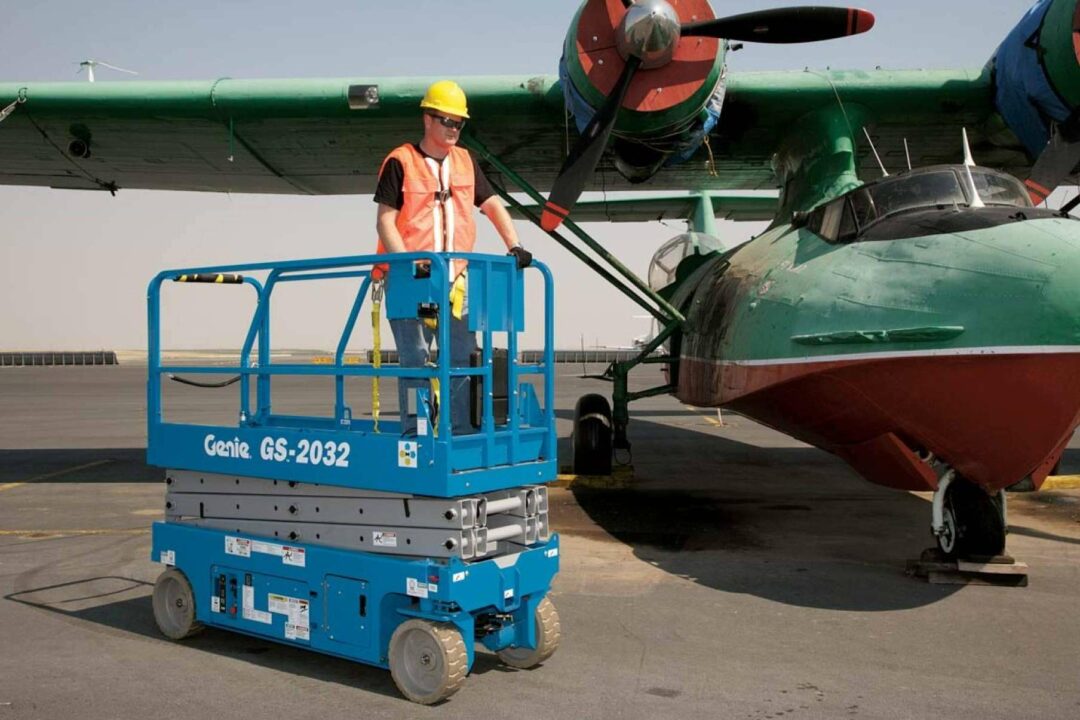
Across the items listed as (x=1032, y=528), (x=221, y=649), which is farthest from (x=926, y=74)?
(x=221, y=649)

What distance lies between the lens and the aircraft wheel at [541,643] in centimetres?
491

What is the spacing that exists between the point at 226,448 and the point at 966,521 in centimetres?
490

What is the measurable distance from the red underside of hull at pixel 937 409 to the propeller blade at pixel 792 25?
3302 mm

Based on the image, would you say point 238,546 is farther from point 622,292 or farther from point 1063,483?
point 1063,483

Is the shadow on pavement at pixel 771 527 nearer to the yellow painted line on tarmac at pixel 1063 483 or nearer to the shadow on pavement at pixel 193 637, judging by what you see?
the yellow painted line on tarmac at pixel 1063 483

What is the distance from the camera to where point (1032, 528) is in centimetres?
896

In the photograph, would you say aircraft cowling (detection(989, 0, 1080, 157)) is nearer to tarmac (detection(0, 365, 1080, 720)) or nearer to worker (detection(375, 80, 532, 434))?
tarmac (detection(0, 365, 1080, 720))

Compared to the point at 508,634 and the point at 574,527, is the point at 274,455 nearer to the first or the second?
the point at 508,634

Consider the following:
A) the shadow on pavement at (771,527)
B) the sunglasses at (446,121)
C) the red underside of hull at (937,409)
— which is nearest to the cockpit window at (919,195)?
the red underside of hull at (937,409)

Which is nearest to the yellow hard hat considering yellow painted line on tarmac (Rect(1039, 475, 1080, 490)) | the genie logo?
the genie logo

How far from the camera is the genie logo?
17.1 ft

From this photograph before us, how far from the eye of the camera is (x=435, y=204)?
5.36 metres

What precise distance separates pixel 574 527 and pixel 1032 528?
13.4 feet

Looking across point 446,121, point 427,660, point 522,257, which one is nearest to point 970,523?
point 522,257
